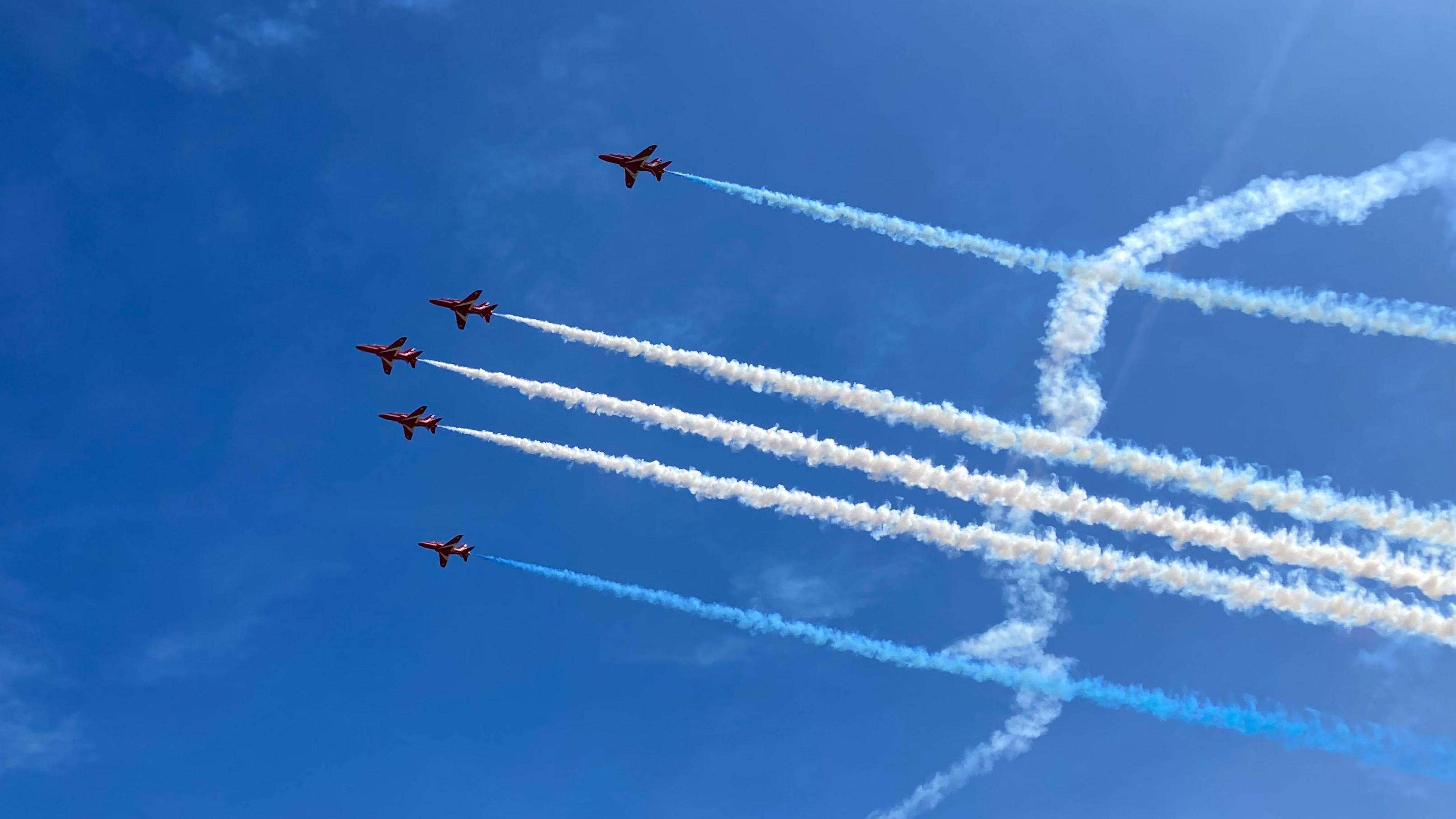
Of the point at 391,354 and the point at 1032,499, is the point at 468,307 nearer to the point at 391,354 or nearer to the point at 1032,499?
the point at 391,354

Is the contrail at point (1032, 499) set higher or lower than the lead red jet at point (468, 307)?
lower

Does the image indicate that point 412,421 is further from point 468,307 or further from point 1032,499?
point 1032,499

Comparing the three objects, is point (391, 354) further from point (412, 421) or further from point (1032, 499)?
point (1032, 499)

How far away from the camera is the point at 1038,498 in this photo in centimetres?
5609

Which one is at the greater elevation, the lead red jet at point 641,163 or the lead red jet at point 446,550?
the lead red jet at point 641,163

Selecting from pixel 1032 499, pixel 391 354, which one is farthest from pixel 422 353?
pixel 1032 499

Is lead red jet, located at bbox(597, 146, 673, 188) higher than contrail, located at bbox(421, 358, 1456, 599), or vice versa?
lead red jet, located at bbox(597, 146, 673, 188)

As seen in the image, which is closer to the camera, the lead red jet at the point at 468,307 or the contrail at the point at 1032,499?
the contrail at the point at 1032,499

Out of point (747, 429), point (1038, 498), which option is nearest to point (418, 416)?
point (747, 429)

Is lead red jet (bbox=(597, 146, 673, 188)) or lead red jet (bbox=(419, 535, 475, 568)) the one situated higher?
lead red jet (bbox=(597, 146, 673, 188))

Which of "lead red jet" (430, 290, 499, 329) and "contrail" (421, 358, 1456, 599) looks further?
"lead red jet" (430, 290, 499, 329)

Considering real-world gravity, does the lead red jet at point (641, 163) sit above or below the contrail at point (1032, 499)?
above

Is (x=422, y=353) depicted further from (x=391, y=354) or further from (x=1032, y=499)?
(x=1032, y=499)

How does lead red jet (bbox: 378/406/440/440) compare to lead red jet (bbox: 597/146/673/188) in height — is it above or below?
below
